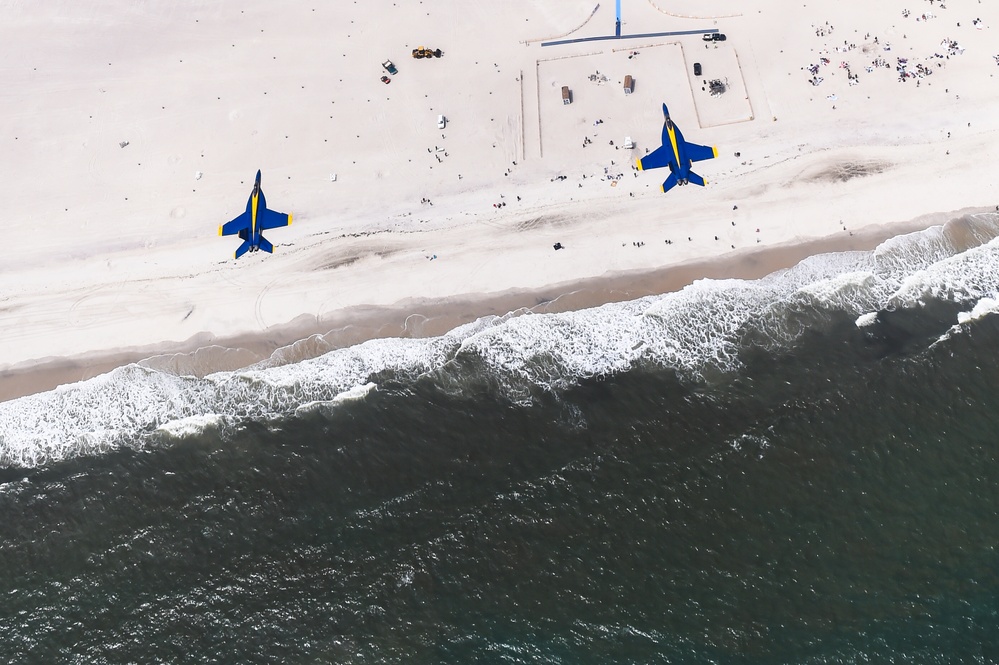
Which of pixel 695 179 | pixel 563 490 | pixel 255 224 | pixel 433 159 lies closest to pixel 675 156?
pixel 695 179

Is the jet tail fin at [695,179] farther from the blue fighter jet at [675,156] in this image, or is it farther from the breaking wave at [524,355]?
the breaking wave at [524,355]

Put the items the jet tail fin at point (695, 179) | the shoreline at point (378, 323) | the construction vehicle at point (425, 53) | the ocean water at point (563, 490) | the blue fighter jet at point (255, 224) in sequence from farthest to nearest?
1. the construction vehicle at point (425, 53)
2. the shoreline at point (378, 323)
3. the jet tail fin at point (695, 179)
4. the blue fighter jet at point (255, 224)
5. the ocean water at point (563, 490)

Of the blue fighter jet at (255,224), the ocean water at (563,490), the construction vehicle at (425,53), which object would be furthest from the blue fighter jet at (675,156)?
the blue fighter jet at (255,224)

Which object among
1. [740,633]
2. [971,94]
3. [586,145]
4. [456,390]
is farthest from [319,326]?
[971,94]

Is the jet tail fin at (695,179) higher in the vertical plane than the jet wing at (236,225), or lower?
lower

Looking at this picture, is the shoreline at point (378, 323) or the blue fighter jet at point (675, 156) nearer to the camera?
the blue fighter jet at point (675, 156)

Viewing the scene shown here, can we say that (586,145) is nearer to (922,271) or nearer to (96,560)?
(922,271)

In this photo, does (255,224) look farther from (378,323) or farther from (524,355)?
(524,355)
